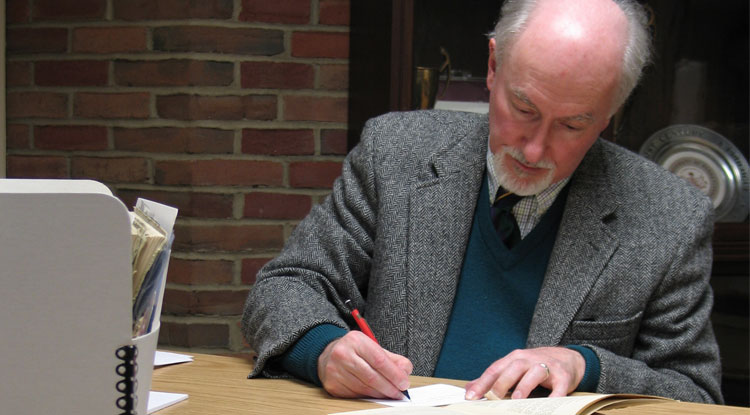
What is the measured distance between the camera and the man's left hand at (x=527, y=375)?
0.99 m

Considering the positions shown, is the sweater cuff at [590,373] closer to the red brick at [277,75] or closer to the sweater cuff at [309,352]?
the sweater cuff at [309,352]

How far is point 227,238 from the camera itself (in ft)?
7.02

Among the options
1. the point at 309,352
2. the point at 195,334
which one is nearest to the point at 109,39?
the point at 195,334

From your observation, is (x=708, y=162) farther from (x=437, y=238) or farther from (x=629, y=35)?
(x=437, y=238)

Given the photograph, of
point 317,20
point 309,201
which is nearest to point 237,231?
point 309,201

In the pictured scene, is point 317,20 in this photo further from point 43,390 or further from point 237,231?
point 43,390

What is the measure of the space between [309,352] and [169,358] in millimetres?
201

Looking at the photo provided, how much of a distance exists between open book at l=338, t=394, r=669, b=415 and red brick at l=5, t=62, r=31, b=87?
1.69 m

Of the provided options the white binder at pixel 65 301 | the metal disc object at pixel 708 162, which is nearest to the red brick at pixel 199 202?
the metal disc object at pixel 708 162

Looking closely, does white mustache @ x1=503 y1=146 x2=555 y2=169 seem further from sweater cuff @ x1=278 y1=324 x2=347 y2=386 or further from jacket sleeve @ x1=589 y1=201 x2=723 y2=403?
sweater cuff @ x1=278 y1=324 x2=347 y2=386

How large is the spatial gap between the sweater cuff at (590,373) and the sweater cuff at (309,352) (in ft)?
1.07

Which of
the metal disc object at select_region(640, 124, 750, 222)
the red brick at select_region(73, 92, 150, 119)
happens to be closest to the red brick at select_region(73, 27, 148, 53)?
the red brick at select_region(73, 92, 150, 119)

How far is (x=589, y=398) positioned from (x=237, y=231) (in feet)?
4.42

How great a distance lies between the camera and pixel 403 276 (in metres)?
1.35
